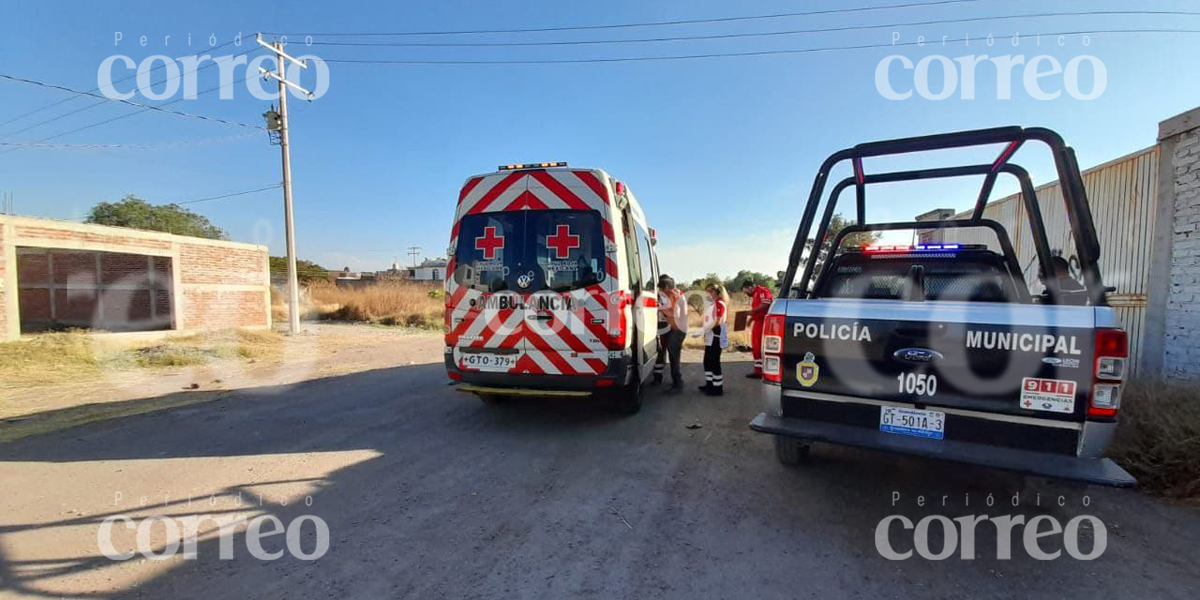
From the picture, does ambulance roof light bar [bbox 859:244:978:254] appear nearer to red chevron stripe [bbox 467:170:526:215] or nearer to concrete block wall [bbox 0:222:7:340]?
red chevron stripe [bbox 467:170:526:215]

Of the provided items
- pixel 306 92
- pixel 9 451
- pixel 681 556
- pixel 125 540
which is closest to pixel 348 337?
pixel 306 92

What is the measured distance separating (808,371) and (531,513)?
202cm

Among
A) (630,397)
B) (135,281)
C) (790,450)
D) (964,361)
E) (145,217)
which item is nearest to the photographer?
(964,361)

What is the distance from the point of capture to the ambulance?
4625 millimetres

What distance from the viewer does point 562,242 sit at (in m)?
4.74

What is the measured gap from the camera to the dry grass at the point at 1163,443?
3.37 m

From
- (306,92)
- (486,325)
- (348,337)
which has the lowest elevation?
(348,337)

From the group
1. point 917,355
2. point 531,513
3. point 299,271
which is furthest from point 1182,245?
point 299,271

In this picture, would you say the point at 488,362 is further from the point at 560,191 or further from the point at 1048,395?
the point at 1048,395

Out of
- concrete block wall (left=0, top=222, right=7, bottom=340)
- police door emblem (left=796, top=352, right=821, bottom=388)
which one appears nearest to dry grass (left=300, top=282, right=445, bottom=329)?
concrete block wall (left=0, top=222, right=7, bottom=340)

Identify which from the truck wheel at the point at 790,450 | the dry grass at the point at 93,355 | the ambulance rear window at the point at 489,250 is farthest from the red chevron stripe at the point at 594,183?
the dry grass at the point at 93,355

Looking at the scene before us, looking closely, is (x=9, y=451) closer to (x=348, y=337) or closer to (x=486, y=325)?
(x=486, y=325)

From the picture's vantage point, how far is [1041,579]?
241 centimetres

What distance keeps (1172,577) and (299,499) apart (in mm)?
5032
